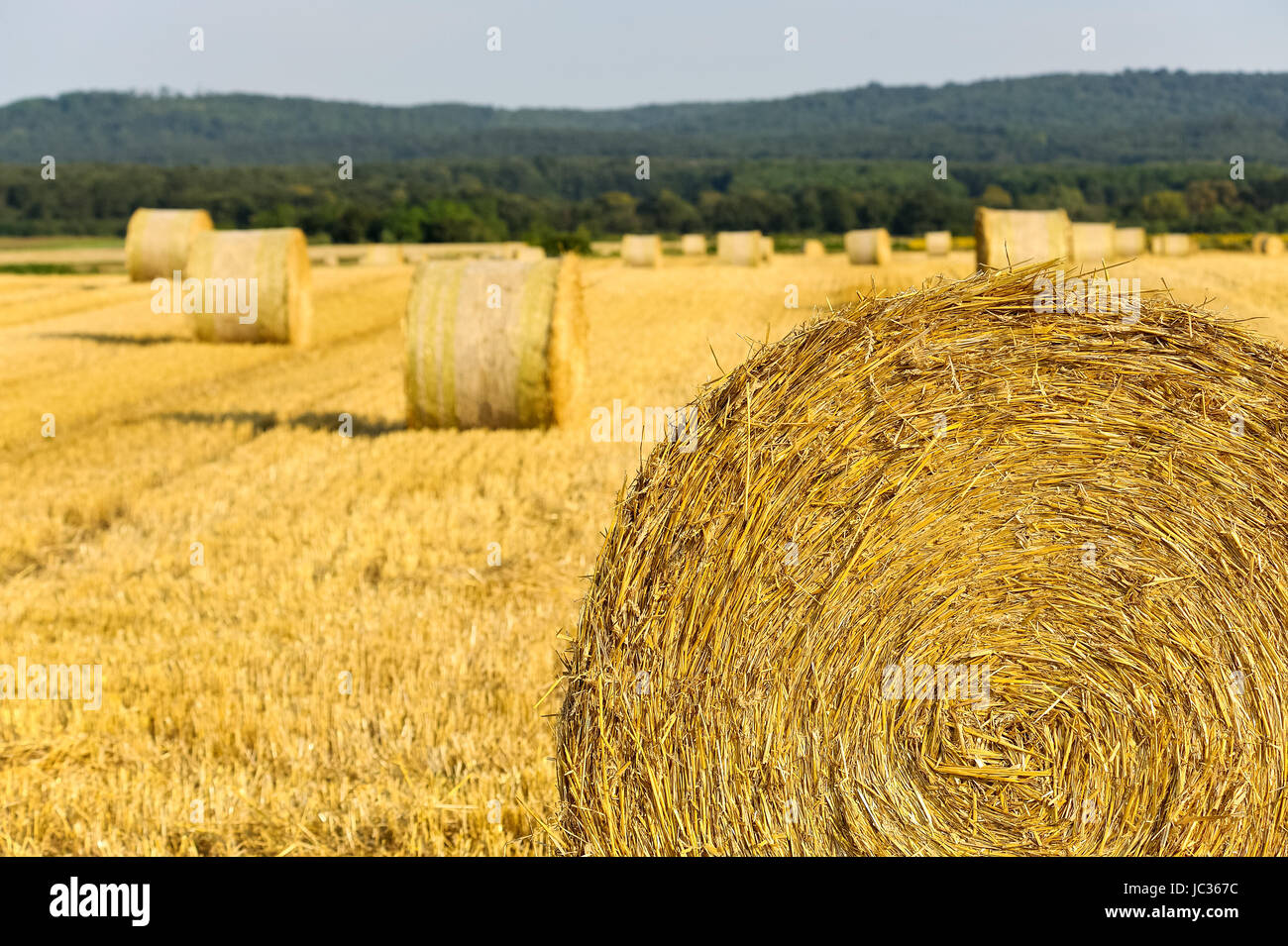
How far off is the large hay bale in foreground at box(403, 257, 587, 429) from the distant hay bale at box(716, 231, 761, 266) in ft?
84.3

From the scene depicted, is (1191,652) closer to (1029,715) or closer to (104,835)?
(1029,715)

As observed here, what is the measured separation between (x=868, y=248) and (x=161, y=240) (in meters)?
18.8

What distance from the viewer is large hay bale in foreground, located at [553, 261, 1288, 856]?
3.66m

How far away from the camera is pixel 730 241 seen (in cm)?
3678

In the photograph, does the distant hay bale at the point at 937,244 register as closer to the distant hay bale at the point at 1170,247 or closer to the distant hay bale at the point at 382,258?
the distant hay bale at the point at 1170,247

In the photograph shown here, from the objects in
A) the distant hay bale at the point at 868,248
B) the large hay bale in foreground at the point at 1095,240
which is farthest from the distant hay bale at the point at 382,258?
the large hay bale in foreground at the point at 1095,240

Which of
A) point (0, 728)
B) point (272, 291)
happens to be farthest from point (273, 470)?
point (272, 291)

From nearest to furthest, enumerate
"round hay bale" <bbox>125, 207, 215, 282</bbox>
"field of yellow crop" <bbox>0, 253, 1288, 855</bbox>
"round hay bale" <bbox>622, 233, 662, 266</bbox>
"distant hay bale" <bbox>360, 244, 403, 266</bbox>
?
"field of yellow crop" <bbox>0, 253, 1288, 855</bbox>, "round hay bale" <bbox>125, 207, 215, 282</bbox>, "round hay bale" <bbox>622, 233, 662, 266</bbox>, "distant hay bale" <bbox>360, 244, 403, 266</bbox>

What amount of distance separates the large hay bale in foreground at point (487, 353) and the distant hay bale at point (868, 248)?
85.2 ft

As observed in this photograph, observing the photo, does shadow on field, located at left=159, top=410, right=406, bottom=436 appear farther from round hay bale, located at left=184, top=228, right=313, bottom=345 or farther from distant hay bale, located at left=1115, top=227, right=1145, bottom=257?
distant hay bale, located at left=1115, top=227, right=1145, bottom=257

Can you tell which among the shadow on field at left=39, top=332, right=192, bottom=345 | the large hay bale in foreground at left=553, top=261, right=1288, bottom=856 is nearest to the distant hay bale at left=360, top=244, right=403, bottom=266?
the shadow on field at left=39, top=332, right=192, bottom=345

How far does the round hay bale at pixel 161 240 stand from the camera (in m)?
25.9

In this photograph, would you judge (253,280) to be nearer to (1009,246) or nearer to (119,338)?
(119,338)

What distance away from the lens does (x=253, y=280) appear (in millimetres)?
18188
